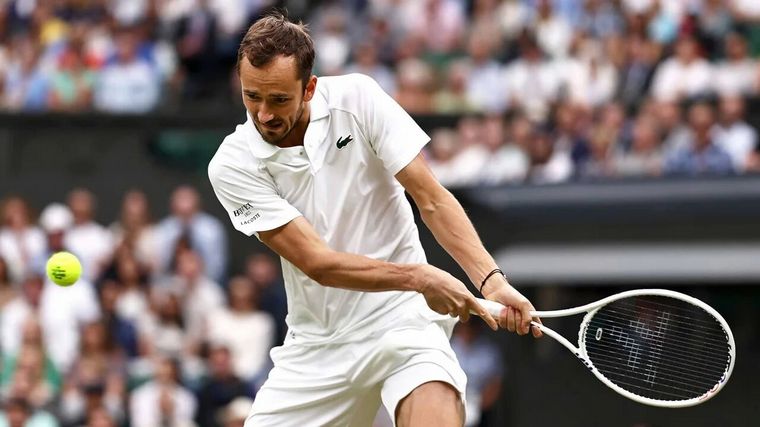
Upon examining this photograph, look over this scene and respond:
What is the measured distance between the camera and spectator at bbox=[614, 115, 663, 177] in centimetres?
1178

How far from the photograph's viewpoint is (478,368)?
448 inches

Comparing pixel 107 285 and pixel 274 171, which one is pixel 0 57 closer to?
pixel 107 285

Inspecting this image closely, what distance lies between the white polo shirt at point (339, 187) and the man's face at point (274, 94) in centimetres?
13

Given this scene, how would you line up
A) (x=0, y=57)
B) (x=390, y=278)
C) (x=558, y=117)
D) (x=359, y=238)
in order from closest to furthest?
(x=390, y=278)
(x=359, y=238)
(x=558, y=117)
(x=0, y=57)

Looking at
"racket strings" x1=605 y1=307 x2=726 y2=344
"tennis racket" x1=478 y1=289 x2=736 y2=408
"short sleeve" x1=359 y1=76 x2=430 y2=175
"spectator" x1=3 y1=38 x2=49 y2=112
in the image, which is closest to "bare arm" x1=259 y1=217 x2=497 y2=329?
"short sleeve" x1=359 y1=76 x2=430 y2=175

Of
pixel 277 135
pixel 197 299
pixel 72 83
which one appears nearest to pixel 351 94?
pixel 277 135

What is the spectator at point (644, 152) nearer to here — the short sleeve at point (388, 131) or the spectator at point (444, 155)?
the spectator at point (444, 155)

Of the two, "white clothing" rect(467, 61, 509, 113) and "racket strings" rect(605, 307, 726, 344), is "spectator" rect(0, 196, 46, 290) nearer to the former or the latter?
"white clothing" rect(467, 61, 509, 113)

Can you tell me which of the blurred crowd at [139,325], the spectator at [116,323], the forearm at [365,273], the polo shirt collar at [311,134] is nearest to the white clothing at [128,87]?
the blurred crowd at [139,325]

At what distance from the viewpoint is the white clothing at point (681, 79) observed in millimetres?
12719

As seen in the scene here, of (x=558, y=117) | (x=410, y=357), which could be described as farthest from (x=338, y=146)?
(x=558, y=117)

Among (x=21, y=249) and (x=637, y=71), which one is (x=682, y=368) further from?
(x=21, y=249)

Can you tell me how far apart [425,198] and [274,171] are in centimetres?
63

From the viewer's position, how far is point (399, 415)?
6.00 metres
